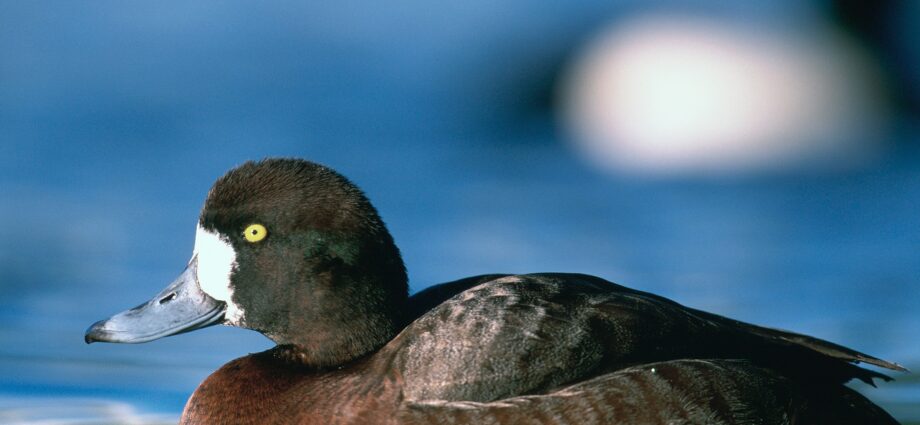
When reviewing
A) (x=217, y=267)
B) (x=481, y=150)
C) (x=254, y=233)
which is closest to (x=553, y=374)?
(x=254, y=233)

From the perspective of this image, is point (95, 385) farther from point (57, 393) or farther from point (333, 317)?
point (333, 317)

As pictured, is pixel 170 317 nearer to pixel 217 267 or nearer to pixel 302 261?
pixel 217 267

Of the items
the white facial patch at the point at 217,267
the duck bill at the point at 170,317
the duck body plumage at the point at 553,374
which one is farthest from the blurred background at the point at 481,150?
the duck body plumage at the point at 553,374

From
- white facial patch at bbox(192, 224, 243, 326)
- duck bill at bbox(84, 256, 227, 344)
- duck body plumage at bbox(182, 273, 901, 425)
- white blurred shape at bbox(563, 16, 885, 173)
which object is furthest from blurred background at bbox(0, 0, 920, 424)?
duck body plumage at bbox(182, 273, 901, 425)

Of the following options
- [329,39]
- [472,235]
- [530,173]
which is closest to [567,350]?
[472,235]

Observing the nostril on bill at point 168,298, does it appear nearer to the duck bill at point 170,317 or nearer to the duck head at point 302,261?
the duck bill at point 170,317
